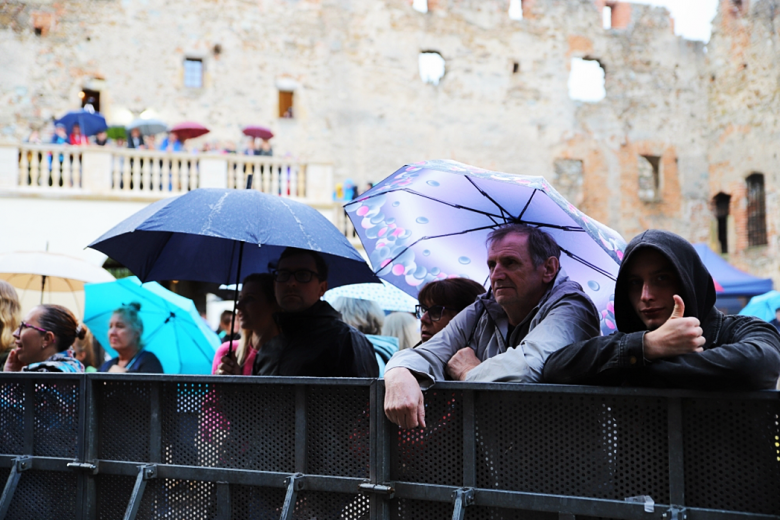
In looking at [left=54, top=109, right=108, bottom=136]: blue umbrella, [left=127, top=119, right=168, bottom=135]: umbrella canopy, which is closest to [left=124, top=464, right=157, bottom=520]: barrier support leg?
[left=54, top=109, right=108, bottom=136]: blue umbrella

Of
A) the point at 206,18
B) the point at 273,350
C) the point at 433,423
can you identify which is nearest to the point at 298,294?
the point at 273,350

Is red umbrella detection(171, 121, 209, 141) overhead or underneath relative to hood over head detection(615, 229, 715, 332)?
overhead

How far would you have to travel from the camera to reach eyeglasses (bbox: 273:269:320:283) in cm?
373

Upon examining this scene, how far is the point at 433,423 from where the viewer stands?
252 centimetres

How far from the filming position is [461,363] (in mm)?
2857

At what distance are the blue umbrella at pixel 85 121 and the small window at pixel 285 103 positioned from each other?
565 cm

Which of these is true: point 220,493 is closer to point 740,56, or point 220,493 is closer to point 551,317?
point 551,317

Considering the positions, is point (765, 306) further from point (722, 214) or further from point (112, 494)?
point (722, 214)

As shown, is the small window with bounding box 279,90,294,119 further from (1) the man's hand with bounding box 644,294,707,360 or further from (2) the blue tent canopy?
(1) the man's hand with bounding box 644,294,707,360

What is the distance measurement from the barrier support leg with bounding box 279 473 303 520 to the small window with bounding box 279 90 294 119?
1804 centimetres

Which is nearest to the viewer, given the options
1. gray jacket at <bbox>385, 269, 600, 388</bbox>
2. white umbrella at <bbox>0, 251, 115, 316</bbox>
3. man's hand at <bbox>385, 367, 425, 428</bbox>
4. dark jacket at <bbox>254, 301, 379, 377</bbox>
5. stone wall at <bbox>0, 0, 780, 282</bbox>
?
man's hand at <bbox>385, 367, 425, 428</bbox>

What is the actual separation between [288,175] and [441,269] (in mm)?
11529

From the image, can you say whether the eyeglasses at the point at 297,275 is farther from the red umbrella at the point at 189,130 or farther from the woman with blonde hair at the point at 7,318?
the red umbrella at the point at 189,130

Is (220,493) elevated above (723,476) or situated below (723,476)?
below
